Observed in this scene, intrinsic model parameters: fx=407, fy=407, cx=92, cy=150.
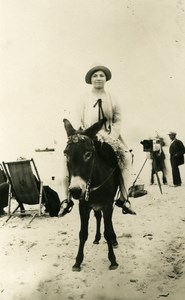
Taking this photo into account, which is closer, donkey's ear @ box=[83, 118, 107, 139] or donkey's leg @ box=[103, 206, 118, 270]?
donkey's ear @ box=[83, 118, 107, 139]

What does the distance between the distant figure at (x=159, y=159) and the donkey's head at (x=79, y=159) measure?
2.31 feet

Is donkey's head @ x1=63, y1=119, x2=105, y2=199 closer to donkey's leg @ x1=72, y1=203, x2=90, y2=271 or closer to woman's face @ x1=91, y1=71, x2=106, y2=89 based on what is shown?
donkey's leg @ x1=72, y1=203, x2=90, y2=271

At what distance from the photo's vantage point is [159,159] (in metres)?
3.98

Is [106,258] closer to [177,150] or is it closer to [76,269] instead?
[76,269]

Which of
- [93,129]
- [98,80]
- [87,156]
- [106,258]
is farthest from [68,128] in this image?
[106,258]

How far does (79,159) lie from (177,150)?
1.06 meters

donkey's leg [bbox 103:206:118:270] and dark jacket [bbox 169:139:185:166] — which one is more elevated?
dark jacket [bbox 169:139:185:166]

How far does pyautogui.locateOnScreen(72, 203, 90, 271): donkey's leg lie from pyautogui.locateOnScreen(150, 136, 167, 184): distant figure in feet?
2.32

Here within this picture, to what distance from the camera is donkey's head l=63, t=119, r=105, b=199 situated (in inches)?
132

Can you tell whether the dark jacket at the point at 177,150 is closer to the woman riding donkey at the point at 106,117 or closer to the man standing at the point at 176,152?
the man standing at the point at 176,152

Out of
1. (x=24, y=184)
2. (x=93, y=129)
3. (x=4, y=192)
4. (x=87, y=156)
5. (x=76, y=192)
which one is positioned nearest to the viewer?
(x=76, y=192)

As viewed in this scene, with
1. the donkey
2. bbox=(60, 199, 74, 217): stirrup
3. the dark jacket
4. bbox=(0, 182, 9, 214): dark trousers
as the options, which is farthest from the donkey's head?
bbox=(0, 182, 9, 214): dark trousers

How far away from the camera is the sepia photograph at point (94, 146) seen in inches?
144

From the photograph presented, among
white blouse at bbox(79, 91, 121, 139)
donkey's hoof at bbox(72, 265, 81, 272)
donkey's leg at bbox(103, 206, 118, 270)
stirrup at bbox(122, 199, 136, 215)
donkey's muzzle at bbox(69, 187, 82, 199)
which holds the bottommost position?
donkey's hoof at bbox(72, 265, 81, 272)
